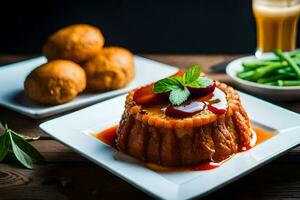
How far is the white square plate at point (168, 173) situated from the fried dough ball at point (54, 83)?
0.19m

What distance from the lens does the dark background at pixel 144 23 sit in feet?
12.0

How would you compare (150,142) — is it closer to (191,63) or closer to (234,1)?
(191,63)

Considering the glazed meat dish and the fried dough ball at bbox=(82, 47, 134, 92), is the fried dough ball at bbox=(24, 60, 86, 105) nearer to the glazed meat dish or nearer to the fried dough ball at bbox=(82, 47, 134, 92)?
the fried dough ball at bbox=(82, 47, 134, 92)

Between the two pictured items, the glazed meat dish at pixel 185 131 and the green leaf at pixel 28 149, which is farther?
the green leaf at pixel 28 149

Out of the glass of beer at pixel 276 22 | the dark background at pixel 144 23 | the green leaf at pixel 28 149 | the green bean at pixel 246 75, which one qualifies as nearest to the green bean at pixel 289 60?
the green bean at pixel 246 75

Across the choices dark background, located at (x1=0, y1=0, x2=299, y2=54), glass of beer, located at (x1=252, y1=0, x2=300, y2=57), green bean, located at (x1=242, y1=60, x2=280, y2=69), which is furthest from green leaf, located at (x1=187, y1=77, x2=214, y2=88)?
dark background, located at (x1=0, y1=0, x2=299, y2=54)

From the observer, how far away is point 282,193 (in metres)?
1.85

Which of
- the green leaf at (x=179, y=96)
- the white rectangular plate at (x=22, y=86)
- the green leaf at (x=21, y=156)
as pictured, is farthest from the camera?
the white rectangular plate at (x=22, y=86)

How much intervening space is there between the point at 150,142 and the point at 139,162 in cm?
7

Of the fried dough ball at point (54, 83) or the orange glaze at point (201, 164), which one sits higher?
Result: the fried dough ball at point (54, 83)

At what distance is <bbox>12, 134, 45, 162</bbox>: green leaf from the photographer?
207 cm

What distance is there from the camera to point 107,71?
8.56 feet

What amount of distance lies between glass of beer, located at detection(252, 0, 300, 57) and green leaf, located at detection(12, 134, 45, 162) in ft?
4.41

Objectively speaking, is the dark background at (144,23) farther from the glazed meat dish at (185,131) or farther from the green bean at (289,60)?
the glazed meat dish at (185,131)
